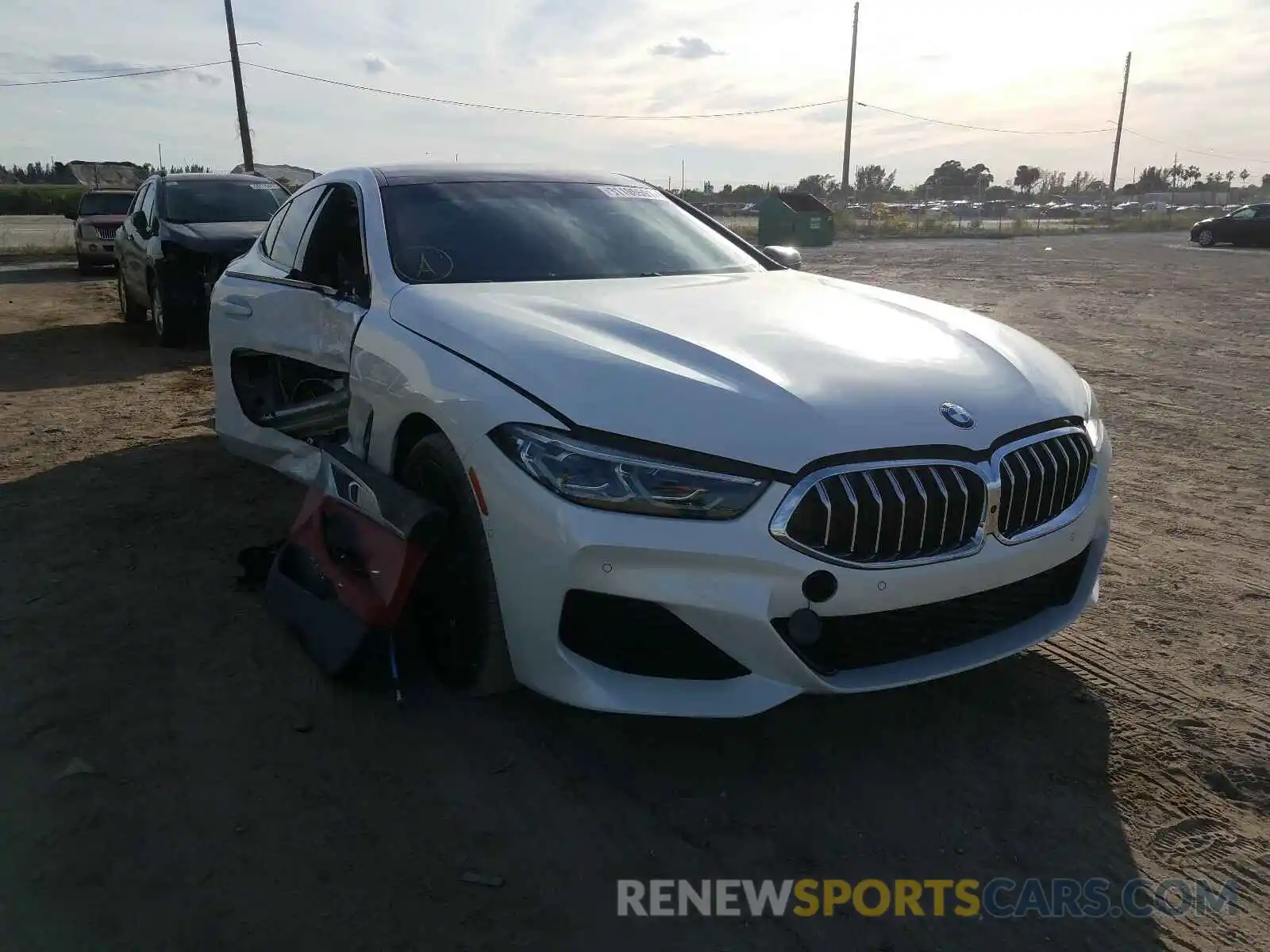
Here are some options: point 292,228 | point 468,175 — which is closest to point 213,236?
point 292,228

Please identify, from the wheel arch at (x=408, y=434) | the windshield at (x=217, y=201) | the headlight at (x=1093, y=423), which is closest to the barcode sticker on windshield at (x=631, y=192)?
the wheel arch at (x=408, y=434)

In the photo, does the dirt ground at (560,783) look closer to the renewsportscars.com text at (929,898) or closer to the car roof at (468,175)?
the renewsportscars.com text at (929,898)

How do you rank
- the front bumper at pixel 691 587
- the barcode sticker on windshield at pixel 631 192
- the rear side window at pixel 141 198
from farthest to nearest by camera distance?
1. the rear side window at pixel 141 198
2. the barcode sticker on windshield at pixel 631 192
3. the front bumper at pixel 691 587

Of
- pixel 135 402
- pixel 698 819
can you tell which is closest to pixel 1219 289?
pixel 135 402

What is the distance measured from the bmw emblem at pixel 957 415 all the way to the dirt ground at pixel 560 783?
927mm

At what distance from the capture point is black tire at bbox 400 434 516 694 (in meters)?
2.68

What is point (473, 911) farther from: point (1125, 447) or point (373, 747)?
point (1125, 447)

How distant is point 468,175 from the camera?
4.23 metres

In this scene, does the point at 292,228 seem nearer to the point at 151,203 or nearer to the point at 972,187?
the point at 151,203

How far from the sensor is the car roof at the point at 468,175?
4102 millimetres

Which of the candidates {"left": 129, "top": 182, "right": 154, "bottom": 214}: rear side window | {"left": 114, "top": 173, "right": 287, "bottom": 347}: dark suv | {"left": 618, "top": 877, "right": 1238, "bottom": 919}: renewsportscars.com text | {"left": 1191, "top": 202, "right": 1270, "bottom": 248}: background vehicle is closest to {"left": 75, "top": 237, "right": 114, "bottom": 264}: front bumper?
{"left": 129, "top": 182, "right": 154, "bottom": 214}: rear side window

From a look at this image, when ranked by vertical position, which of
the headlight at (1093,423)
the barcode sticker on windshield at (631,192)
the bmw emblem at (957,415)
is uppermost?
the barcode sticker on windshield at (631,192)

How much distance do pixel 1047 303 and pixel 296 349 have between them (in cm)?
1233

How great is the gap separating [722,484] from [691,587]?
0.83 ft
